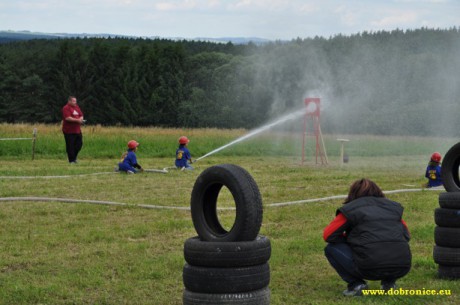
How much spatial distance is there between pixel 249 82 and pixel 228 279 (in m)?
51.8

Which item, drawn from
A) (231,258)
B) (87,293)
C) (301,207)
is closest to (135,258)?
(87,293)

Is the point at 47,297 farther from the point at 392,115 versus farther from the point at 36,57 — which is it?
the point at 36,57

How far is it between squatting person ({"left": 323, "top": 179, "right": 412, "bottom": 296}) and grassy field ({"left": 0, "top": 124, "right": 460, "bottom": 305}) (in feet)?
0.84

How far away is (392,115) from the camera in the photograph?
144ft

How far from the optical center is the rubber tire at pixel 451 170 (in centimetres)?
935

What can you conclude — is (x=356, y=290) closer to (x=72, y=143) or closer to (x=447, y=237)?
(x=447, y=237)

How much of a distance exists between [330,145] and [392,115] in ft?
30.6

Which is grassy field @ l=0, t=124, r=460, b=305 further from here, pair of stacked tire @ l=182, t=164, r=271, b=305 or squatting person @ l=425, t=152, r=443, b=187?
pair of stacked tire @ l=182, t=164, r=271, b=305

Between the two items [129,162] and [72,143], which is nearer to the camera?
[129,162]

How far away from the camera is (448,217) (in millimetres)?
8875

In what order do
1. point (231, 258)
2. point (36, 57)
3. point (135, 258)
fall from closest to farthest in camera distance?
point (231, 258) < point (135, 258) < point (36, 57)

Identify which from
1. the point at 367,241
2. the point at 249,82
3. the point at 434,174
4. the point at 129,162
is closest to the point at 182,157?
the point at 129,162

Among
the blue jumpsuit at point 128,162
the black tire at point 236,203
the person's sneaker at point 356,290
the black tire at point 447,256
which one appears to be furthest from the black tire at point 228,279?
the blue jumpsuit at point 128,162

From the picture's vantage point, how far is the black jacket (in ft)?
25.8
